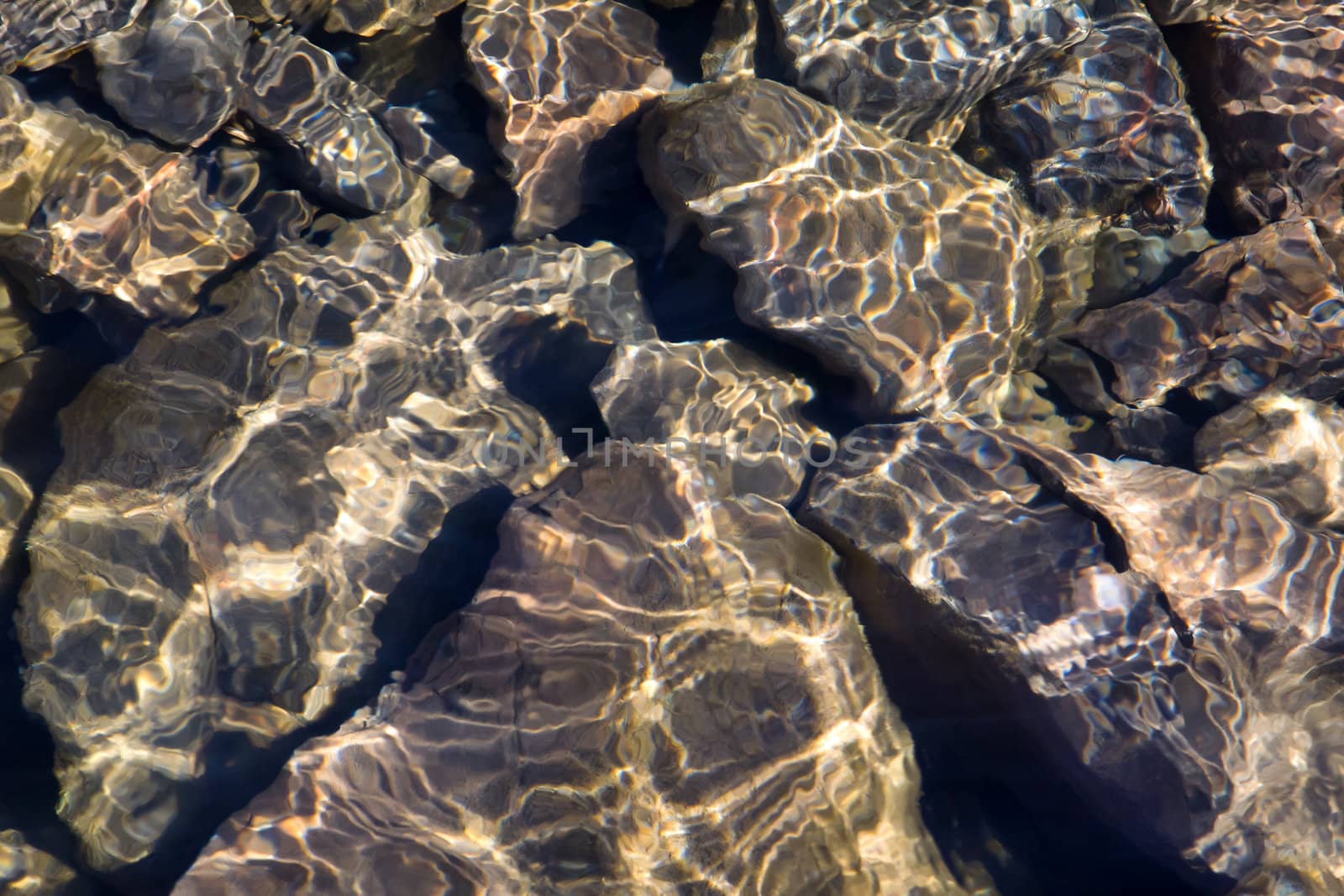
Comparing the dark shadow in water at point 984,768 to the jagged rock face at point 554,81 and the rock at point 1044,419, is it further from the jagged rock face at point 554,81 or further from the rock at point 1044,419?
the jagged rock face at point 554,81

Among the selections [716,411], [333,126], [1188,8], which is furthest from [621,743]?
[1188,8]

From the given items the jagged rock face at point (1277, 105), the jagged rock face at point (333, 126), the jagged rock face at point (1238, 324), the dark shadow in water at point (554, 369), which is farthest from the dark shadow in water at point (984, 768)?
the jagged rock face at point (1277, 105)

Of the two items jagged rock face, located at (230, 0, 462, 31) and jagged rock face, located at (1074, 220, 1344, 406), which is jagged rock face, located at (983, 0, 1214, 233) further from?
jagged rock face, located at (230, 0, 462, 31)

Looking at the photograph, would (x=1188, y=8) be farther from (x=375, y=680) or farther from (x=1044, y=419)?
(x=375, y=680)

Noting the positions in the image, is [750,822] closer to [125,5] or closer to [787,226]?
[787,226]

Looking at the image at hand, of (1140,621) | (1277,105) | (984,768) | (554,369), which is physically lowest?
(984,768)
